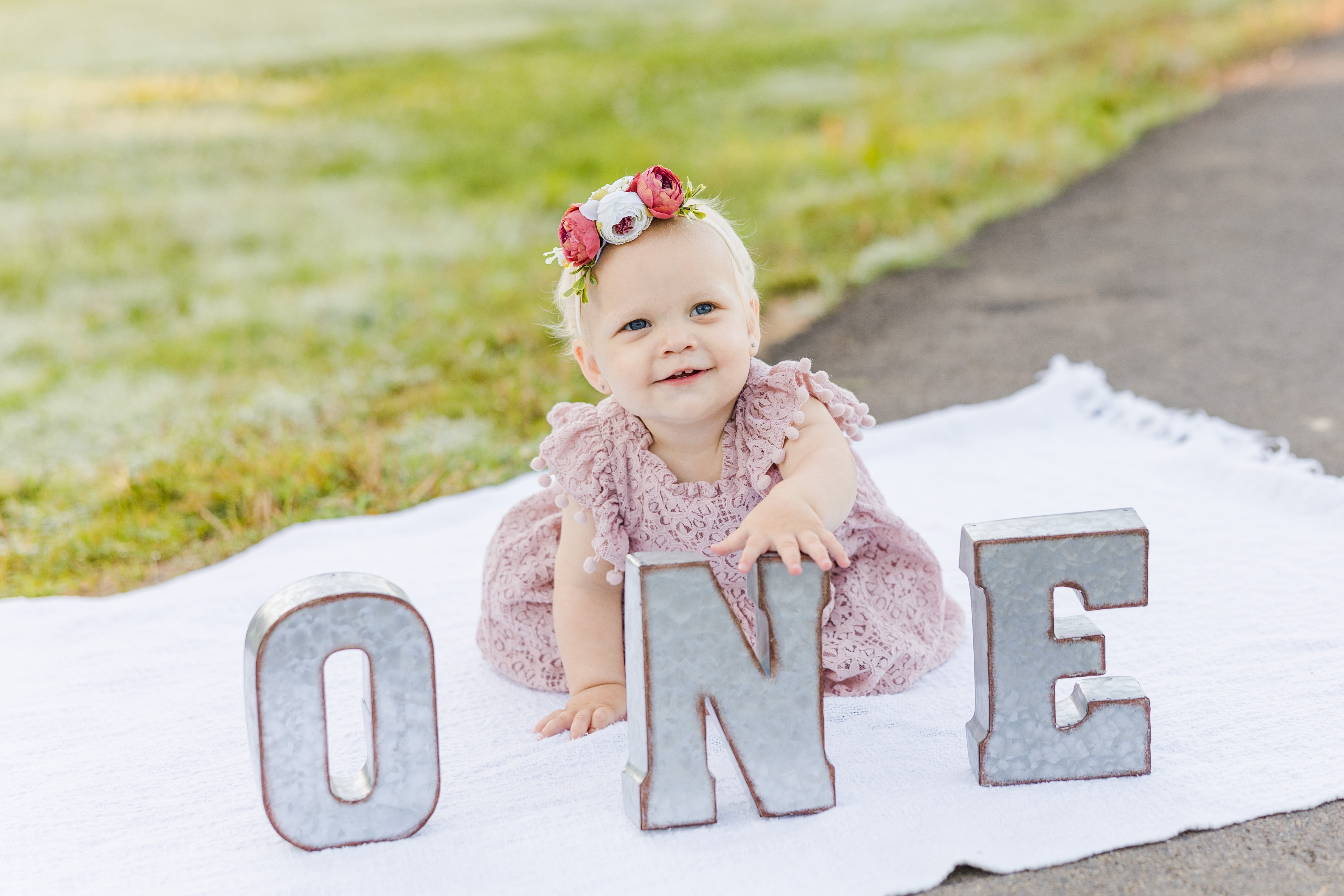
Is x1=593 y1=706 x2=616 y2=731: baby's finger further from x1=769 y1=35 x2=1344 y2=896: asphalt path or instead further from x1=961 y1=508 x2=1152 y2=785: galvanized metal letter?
x1=769 y1=35 x2=1344 y2=896: asphalt path

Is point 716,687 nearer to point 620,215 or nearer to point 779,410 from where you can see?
point 779,410

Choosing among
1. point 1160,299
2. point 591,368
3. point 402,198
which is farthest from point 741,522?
point 402,198

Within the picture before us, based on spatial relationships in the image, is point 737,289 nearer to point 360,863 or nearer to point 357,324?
point 360,863

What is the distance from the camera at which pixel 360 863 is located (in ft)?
6.12

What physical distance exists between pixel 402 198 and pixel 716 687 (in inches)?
239

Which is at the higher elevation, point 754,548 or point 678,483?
point 678,483

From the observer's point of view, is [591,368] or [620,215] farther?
[591,368]

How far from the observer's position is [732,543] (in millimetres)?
1900

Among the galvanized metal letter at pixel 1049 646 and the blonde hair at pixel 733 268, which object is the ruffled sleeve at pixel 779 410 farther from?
the galvanized metal letter at pixel 1049 646

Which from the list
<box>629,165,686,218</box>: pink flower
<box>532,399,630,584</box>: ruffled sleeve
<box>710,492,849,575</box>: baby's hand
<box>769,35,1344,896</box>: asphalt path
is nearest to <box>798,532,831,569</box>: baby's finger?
<box>710,492,849,575</box>: baby's hand

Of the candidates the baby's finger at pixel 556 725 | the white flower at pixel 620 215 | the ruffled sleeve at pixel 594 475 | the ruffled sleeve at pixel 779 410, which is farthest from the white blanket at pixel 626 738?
the white flower at pixel 620 215

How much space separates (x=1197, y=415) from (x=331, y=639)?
2613 mm

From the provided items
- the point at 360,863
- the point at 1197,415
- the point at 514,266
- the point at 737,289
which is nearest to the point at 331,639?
the point at 360,863

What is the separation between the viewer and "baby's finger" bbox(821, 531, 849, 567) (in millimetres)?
1895
